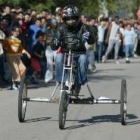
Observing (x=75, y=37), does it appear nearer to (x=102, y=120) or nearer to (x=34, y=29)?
(x=102, y=120)

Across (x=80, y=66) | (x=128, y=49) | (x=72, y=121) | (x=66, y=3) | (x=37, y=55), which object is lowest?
(x=128, y=49)

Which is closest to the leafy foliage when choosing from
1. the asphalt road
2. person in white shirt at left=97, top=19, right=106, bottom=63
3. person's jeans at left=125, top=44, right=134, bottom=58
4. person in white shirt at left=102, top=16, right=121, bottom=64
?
person in white shirt at left=97, top=19, right=106, bottom=63

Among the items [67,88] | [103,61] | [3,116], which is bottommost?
[103,61]

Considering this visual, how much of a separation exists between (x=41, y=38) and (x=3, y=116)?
20.9 feet

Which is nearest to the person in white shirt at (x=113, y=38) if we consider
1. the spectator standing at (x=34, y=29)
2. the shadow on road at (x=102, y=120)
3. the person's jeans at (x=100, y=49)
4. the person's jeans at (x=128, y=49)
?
the person's jeans at (x=100, y=49)

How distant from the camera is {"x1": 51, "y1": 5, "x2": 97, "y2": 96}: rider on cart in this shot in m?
10.4

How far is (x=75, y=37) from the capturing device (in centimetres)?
1048

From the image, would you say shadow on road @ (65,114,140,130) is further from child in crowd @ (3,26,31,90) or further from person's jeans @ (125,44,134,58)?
person's jeans @ (125,44,134,58)

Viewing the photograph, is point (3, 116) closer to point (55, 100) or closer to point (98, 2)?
point (55, 100)

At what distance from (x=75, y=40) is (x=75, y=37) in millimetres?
57

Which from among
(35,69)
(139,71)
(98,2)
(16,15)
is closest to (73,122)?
(35,69)

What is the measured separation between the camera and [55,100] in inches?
400

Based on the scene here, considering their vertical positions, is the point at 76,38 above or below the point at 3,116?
above

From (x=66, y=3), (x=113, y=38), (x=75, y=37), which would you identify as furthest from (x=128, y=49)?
(x=75, y=37)
